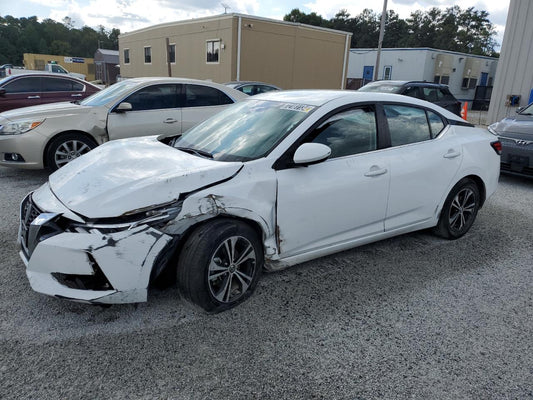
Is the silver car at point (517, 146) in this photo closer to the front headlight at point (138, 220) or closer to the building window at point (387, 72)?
the front headlight at point (138, 220)

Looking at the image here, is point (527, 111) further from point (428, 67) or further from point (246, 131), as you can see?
point (428, 67)

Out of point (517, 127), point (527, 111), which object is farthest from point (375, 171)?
point (527, 111)

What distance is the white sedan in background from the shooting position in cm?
600

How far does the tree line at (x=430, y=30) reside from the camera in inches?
2712

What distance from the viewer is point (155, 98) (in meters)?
6.79

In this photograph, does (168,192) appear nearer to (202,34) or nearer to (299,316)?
(299,316)

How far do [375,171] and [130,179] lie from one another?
1.97 metres

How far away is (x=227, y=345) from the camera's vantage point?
260 centimetres

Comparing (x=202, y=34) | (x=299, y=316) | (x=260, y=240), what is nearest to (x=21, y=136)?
(x=260, y=240)

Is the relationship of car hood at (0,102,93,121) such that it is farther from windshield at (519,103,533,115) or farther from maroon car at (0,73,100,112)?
windshield at (519,103,533,115)

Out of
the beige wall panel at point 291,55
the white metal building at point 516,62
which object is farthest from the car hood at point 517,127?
the beige wall panel at point 291,55

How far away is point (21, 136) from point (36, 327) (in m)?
4.20

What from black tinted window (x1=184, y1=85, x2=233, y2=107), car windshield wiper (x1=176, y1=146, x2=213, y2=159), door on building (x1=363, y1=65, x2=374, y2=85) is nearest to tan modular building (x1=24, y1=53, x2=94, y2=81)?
door on building (x1=363, y1=65, x2=374, y2=85)

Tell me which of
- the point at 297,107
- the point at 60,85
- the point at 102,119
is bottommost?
the point at 102,119
